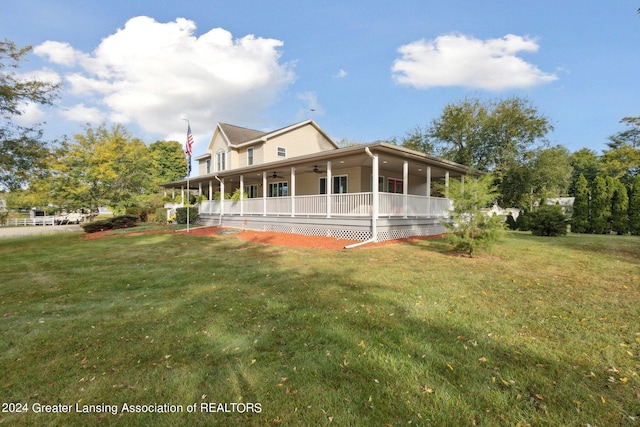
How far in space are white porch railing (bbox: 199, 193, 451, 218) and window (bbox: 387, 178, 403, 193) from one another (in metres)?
3.56

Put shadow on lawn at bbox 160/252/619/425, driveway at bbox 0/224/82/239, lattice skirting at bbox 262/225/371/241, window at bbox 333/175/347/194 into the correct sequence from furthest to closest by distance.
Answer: driveway at bbox 0/224/82/239 < window at bbox 333/175/347/194 < lattice skirting at bbox 262/225/371/241 < shadow on lawn at bbox 160/252/619/425

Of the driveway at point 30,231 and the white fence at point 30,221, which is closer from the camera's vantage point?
the driveway at point 30,231

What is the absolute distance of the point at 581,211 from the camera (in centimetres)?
1639

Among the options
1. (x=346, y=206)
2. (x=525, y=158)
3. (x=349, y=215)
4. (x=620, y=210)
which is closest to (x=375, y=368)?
(x=349, y=215)

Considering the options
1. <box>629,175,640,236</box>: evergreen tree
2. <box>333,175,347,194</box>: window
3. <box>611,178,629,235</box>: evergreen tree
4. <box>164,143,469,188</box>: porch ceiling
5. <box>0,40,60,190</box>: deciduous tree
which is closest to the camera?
<box>164,143,469,188</box>: porch ceiling

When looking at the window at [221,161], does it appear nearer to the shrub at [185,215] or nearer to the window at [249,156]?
the window at [249,156]

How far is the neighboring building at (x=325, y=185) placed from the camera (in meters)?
11.1

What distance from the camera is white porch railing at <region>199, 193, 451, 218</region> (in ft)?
36.7

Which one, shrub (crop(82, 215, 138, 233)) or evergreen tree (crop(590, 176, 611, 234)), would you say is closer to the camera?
evergreen tree (crop(590, 176, 611, 234))

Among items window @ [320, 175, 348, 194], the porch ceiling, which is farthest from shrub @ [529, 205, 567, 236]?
window @ [320, 175, 348, 194]

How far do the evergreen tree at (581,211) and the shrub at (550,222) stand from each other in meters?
5.23

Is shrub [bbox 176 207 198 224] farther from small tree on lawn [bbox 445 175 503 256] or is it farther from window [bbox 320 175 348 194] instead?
small tree on lawn [bbox 445 175 503 256]

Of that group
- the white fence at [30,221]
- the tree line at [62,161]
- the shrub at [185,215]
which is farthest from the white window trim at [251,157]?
the white fence at [30,221]

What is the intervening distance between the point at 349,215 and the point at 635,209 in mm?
16129
